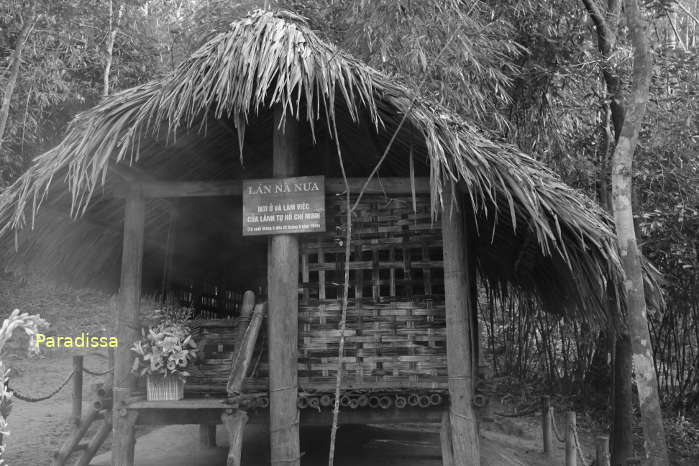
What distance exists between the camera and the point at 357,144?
18.8ft

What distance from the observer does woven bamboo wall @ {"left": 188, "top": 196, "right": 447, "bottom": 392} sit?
15.9 feet

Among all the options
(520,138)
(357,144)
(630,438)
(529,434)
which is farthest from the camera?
(529,434)

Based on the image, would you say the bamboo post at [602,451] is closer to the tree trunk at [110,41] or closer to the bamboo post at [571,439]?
the bamboo post at [571,439]

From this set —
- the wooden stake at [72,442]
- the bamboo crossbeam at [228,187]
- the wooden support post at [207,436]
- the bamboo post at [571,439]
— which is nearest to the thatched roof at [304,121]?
the bamboo crossbeam at [228,187]

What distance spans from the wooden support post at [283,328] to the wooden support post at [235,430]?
203 millimetres

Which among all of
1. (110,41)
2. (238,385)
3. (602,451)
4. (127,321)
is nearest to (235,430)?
(238,385)

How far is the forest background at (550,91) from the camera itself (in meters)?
6.26

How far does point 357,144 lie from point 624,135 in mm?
2209

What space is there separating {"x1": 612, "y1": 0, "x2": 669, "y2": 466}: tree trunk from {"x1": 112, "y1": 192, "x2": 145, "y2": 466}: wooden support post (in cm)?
338

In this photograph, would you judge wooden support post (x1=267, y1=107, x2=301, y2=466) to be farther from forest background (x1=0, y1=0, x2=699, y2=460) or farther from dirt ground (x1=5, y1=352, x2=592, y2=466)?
dirt ground (x1=5, y1=352, x2=592, y2=466)

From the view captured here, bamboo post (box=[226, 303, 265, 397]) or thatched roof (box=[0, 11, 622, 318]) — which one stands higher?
thatched roof (box=[0, 11, 622, 318])

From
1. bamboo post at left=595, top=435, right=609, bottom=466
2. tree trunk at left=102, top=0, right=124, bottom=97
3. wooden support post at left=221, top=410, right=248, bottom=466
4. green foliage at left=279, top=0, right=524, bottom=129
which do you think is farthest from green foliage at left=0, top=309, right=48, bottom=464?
tree trunk at left=102, top=0, right=124, bottom=97

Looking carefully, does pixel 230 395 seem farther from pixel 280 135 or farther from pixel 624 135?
pixel 624 135

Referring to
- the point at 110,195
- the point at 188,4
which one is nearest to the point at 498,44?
the point at 110,195
